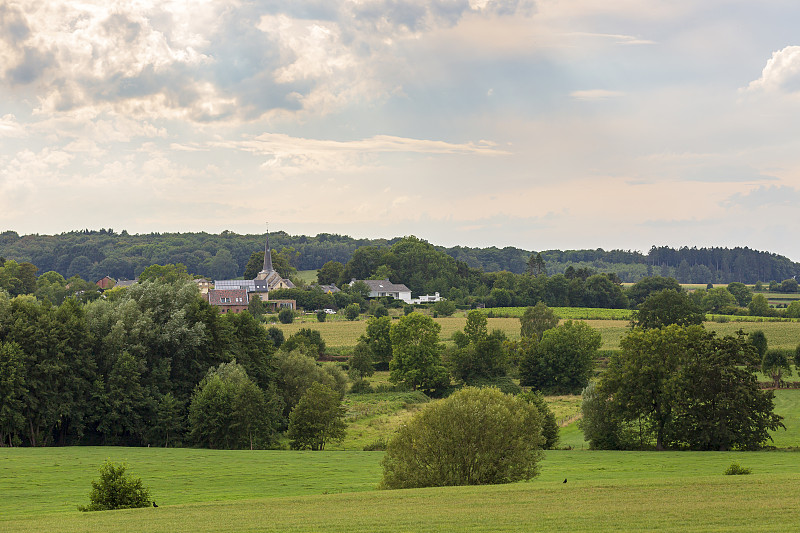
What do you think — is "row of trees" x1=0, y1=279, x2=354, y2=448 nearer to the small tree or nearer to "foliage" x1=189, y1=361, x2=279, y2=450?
"foliage" x1=189, y1=361, x2=279, y2=450

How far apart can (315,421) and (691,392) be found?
2378cm

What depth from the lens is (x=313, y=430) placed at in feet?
157

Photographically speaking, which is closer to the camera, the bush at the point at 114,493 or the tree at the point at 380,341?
the bush at the point at 114,493

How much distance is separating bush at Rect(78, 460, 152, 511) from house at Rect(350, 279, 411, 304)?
14477 cm

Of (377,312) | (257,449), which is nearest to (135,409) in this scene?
(257,449)

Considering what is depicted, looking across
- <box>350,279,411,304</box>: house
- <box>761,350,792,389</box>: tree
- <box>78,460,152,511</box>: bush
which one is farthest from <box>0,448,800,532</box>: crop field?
<box>350,279,411,304</box>: house

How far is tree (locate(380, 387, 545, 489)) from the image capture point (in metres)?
29.0

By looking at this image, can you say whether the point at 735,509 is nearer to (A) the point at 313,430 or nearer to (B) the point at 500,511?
(B) the point at 500,511

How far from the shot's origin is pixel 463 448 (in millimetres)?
29156

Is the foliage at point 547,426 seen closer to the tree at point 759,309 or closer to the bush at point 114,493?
the bush at point 114,493

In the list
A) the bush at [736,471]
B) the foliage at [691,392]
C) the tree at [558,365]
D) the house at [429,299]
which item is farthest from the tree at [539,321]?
the house at [429,299]

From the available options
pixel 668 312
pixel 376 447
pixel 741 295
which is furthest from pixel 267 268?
pixel 376 447

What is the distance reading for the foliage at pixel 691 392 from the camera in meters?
43.1

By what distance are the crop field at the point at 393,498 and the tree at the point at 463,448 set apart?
1612 mm
